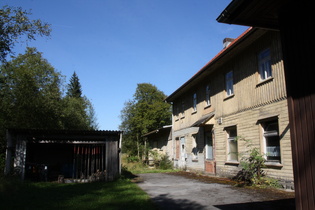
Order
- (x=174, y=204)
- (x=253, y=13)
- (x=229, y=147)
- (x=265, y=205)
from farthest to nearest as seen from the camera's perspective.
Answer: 1. (x=229, y=147)
2. (x=174, y=204)
3. (x=265, y=205)
4. (x=253, y=13)

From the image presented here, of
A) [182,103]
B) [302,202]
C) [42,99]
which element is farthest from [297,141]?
[42,99]

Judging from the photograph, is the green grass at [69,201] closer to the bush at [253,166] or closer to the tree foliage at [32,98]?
the bush at [253,166]

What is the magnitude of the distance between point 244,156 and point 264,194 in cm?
343

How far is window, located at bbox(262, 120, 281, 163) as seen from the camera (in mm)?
10273

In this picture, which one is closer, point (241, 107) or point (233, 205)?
point (233, 205)

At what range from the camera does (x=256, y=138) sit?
445 inches

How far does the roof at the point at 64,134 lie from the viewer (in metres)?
12.9

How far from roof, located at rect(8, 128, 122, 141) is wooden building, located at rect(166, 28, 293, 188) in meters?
5.30

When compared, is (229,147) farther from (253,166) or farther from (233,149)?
(253,166)

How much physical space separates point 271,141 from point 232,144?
3.13 meters

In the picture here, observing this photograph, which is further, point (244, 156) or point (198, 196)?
point (244, 156)

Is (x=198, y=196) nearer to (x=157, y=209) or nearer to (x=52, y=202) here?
(x=157, y=209)

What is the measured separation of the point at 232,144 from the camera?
13.7 metres

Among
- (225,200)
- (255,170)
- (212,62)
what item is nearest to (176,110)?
(212,62)
